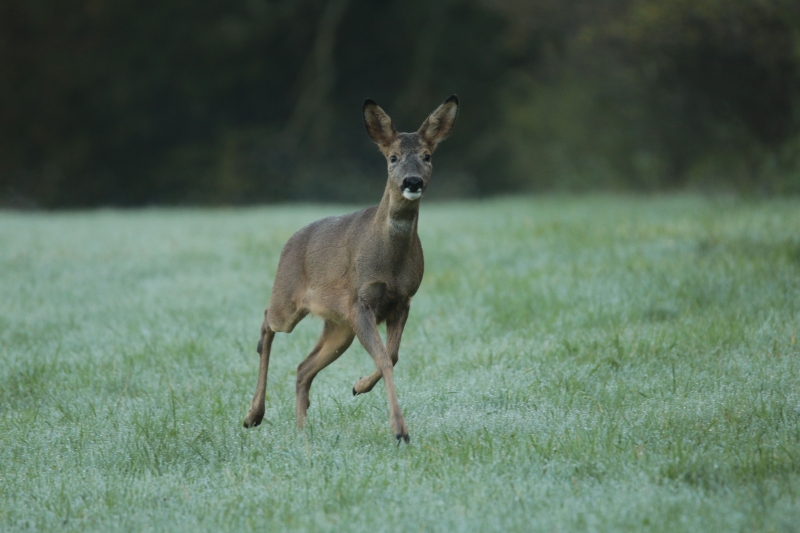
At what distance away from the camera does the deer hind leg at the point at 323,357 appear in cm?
554

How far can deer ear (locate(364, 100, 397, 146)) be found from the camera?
5.30 m

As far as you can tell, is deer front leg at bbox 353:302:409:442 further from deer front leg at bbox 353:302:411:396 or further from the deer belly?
deer front leg at bbox 353:302:411:396

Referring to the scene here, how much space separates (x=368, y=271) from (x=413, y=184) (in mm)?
509

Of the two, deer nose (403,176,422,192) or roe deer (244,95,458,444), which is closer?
deer nose (403,176,422,192)

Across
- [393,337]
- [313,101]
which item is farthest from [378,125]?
[313,101]

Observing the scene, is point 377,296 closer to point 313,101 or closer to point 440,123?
point 440,123

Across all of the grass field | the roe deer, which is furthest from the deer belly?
the grass field

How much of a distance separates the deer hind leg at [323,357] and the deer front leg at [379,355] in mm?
506

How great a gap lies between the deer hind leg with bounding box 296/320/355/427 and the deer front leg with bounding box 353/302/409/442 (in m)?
0.51

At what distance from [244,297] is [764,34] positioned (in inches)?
467

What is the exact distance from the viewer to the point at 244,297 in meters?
9.35

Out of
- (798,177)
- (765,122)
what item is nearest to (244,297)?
(798,177)

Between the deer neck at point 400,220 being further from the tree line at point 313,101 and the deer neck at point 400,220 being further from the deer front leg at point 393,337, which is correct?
the tree line at point 313,101

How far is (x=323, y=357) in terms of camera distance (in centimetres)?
560
